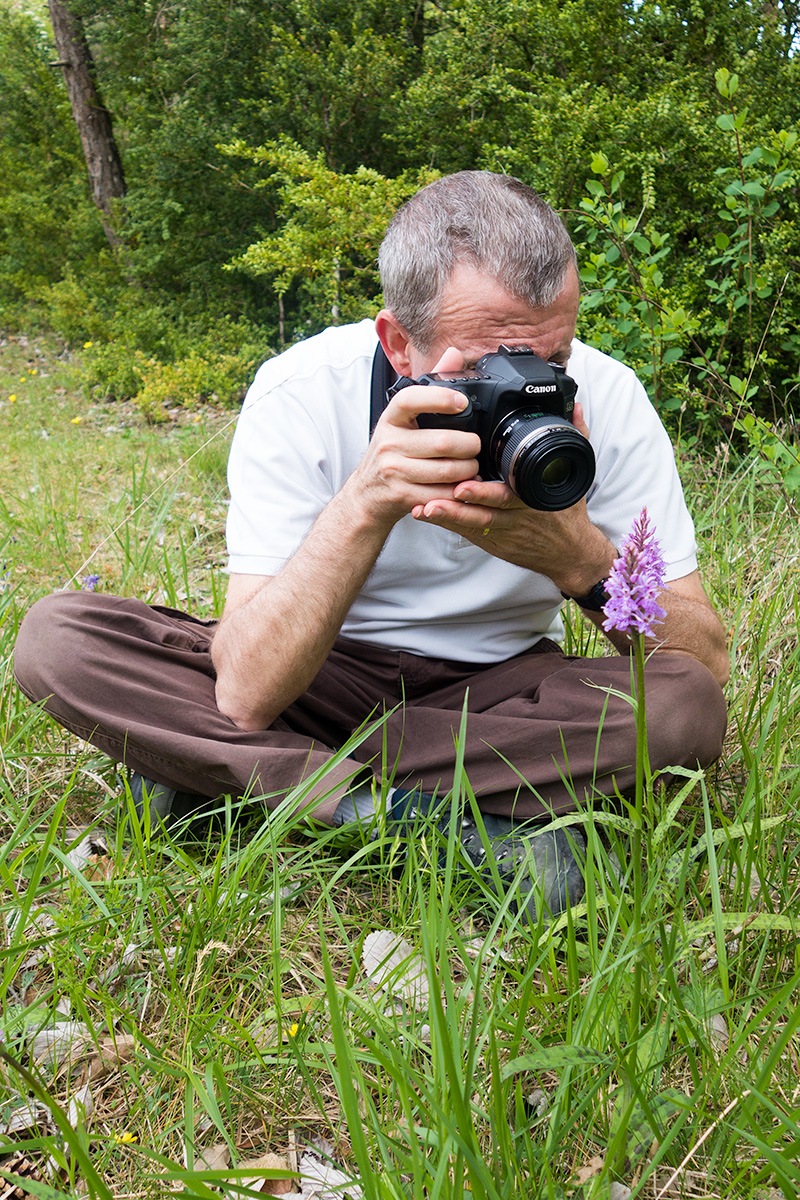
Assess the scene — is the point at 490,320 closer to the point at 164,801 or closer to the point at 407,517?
the point at 407,517

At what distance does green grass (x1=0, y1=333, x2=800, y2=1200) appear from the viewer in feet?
3.30

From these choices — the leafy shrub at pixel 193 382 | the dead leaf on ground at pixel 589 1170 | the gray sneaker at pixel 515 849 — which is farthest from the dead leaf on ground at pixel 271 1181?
the leafy shrub at pixel 193 382

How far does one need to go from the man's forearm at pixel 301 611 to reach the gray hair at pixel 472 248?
1.37 ft

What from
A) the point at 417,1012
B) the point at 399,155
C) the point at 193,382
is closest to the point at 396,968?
the point at 417,1012

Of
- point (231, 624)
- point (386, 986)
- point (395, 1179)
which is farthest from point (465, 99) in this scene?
point (395, 1179)

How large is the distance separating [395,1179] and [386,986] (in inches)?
16.8

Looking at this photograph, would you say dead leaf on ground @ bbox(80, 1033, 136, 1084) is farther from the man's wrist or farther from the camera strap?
the camera strap

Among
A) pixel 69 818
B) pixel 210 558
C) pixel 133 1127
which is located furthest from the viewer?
pixel 210 558

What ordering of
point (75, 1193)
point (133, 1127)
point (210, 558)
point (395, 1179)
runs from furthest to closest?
point (210, 558) → point (133, 1127) → point (75, 1193) → point (395, 1179)

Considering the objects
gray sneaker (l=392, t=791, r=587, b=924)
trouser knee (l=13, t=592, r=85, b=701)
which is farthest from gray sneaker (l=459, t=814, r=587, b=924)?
trouser knee (l=13, t=592, r=85, b=701)

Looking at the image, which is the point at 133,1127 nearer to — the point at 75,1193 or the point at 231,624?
the point at 75,1193

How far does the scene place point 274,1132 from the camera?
1.22 metres

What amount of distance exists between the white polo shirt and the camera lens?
447mm

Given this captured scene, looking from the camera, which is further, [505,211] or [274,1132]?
[505,211]
